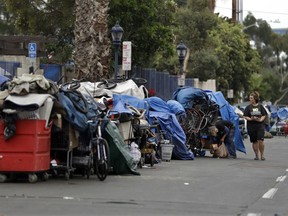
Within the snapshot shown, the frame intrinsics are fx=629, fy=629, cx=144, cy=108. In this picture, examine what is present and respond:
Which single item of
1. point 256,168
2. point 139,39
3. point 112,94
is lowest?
point 256,168

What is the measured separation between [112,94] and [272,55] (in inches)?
3869

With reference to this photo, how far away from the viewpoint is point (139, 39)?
1120 inches

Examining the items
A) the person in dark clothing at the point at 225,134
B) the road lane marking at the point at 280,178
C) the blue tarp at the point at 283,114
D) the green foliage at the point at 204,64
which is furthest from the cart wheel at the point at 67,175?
the blue tarp at the point at 283,114

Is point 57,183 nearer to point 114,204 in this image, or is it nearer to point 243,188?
point 114,204

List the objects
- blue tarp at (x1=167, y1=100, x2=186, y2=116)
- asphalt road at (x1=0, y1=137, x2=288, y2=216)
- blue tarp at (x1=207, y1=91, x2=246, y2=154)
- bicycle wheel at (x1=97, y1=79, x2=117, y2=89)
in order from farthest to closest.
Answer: blue tarp at (x1=207, y1=91, x2=246, y2=154)
blue tarp at (x1=167, y1=100, x2=186, y2=116)
bicycle wheel at (x1=97, y1=79, x2=117, y2=89)
asphalt road at (x1=0, y1=137, x2=288, y2=216)

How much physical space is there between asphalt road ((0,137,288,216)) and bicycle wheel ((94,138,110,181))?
191 mm

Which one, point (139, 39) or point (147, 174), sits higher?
point (139, 39)

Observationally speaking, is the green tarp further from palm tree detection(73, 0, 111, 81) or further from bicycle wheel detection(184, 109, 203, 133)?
bicycle wheel detection(184, 109, 203, 133)

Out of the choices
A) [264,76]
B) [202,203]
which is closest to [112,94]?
[202,203]

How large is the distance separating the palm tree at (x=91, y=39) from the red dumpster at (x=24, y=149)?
23.5 ft

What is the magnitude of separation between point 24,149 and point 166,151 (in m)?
7.16

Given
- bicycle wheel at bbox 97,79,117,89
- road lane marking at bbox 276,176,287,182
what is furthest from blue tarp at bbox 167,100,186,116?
road lane marking at bbox 276,176,287,182

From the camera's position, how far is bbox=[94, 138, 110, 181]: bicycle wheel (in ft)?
40.7

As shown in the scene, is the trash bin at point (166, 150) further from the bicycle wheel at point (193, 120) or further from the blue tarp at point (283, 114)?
the blue tarp at point (283, 114)
